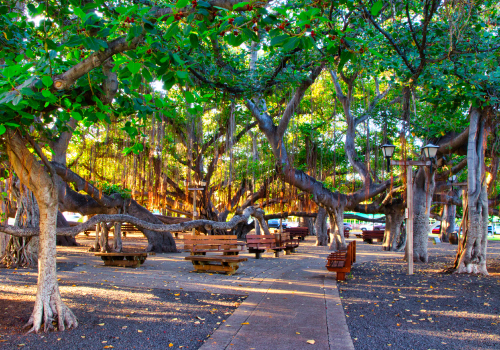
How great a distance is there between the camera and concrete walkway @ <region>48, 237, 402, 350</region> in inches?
153

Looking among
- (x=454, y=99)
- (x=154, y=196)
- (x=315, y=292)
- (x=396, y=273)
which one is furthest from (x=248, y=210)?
(x=454, y=99)

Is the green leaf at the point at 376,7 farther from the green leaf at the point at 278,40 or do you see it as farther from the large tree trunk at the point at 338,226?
the large tree trunk at the point at 338,226

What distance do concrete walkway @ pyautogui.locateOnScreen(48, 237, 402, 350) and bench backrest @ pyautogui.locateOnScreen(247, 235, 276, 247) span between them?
5.66ft

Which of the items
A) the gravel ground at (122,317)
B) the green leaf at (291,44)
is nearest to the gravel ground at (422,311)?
the gravel ground at (122,317)

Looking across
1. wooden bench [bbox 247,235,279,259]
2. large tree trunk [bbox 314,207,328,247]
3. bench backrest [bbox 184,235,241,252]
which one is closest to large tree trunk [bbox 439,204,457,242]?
large tree trunk [bbox 314,207,328,247]

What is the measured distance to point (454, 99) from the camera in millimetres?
7289

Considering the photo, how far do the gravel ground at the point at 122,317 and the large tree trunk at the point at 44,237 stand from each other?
214 mm

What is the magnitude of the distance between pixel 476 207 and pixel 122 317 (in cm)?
832

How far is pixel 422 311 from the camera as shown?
527cm

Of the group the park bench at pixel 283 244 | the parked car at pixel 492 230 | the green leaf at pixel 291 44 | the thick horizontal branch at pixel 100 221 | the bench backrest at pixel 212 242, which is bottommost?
the parked car at pixel 492 230

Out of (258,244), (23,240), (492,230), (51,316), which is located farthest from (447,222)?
(51,316)

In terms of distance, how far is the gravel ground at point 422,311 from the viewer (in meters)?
3.95

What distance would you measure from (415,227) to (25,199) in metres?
11.4

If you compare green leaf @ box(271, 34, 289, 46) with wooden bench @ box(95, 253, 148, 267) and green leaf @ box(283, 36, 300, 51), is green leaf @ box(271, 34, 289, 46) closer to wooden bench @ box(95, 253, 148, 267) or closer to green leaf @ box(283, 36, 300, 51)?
green leaf @ box(283, 36, 300, 51)
